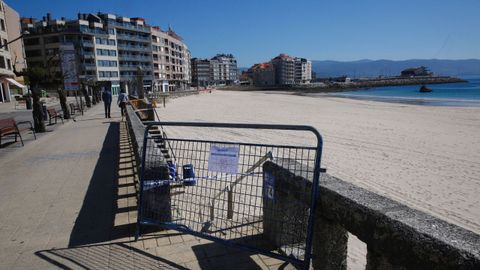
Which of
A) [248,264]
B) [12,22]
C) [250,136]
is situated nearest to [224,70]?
[12,22]

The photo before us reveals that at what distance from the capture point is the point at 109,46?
276 feet

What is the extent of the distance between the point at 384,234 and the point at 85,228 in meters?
3.84

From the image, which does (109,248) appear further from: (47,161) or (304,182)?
(47,161)

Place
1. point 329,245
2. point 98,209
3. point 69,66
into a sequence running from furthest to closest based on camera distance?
point 69,66 < point 98,209 < point 329,245

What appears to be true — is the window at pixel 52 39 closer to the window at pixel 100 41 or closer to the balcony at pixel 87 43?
the balcony at pixel 87 43

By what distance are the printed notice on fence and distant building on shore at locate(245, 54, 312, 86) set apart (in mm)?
174354

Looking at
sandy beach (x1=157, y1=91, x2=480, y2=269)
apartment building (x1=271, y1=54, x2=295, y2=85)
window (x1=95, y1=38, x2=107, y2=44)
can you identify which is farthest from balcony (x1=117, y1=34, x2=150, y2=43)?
apartment building (x1=271, y1=54, x2=295, y2=85)

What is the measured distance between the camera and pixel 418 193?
8.16 metres

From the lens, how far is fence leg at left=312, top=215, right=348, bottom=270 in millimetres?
2633

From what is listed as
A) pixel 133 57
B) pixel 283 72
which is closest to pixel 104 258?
pixel 133 57

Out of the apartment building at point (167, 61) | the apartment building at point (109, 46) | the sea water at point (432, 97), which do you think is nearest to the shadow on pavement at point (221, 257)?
the sea water at point (432, 97)

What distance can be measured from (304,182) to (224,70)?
19913 cm

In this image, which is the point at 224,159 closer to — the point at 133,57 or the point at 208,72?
the point at 133,57

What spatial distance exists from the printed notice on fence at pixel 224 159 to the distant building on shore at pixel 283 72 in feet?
572
